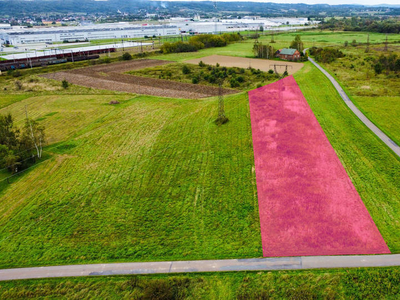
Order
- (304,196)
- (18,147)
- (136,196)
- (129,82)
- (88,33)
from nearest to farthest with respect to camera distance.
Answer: (304,196)
(136,196)
(18,147)
(129,82)
(88,33)

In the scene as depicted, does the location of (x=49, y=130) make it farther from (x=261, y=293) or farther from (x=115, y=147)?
(x=261, y=293)

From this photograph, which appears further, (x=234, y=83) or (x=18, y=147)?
(x=234, y=83)

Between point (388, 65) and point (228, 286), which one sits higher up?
point (388, 65)

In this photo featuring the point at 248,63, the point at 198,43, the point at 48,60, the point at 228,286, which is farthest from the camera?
the point at 198,43

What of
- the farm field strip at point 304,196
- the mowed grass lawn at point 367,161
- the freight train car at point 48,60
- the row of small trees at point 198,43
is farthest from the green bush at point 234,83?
the freight train car at point 48,60

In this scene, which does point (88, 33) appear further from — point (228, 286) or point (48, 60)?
point (228, 286)

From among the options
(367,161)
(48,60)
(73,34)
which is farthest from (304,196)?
(73,34)
